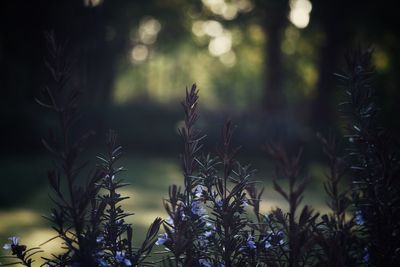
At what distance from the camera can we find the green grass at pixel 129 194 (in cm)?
681

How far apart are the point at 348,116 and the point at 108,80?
21.6 meters

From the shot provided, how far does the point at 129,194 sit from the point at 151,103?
454 inches

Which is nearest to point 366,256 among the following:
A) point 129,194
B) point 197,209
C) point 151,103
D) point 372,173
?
point 372,173

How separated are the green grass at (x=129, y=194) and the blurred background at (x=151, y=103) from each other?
0.03 meters

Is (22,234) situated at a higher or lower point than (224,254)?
higher

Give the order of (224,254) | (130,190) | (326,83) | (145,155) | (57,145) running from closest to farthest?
(57,145), (224,254), (130,190), (145,155), (326,83)

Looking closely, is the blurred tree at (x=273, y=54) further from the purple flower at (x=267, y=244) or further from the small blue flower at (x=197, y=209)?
the small blue flower at (x=197, y=209)

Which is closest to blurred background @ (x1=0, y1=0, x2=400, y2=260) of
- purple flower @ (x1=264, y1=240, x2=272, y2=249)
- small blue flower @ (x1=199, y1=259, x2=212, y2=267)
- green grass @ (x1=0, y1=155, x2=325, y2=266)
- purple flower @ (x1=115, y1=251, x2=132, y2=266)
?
green grass @ (x1=0, y1=155, x2=325, y2=266)

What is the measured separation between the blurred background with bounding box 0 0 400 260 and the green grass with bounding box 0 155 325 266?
0.03 metres

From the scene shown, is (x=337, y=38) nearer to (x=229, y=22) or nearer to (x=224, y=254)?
(x=229, y=22)

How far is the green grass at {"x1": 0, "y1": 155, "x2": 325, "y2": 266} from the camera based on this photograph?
22.4 feet

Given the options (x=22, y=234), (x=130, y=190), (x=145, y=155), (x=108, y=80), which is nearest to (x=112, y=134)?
(x=22, y=234)

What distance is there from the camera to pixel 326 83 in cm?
2112

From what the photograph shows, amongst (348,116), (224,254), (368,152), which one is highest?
(348,116)
